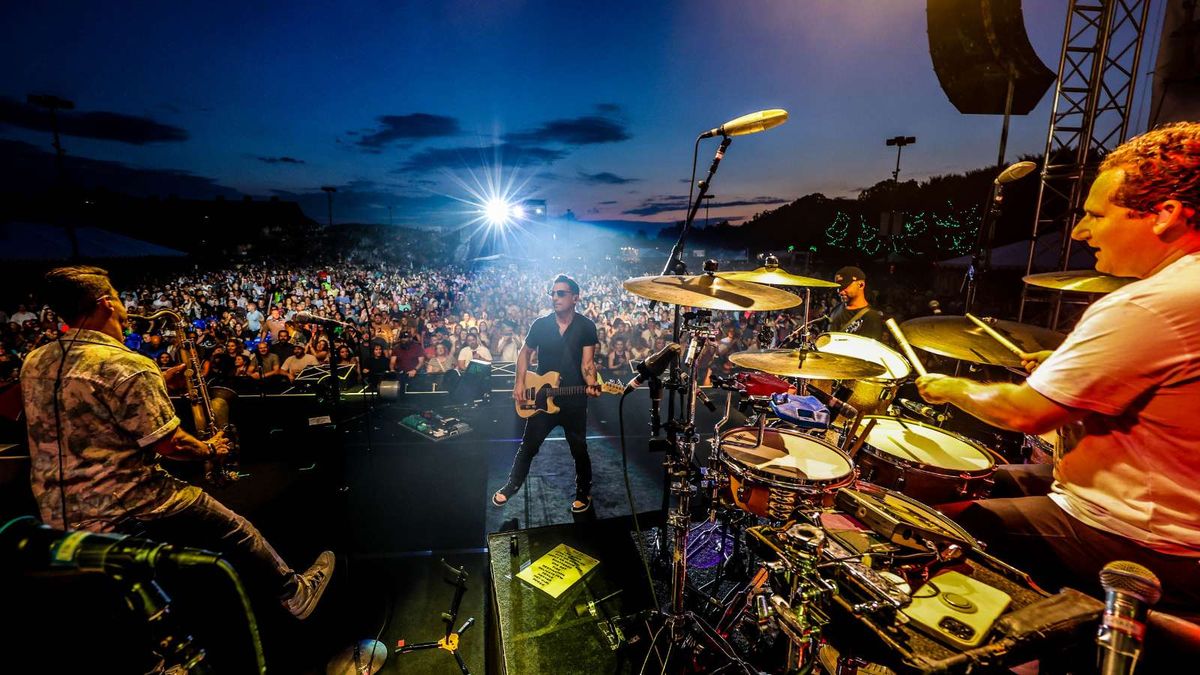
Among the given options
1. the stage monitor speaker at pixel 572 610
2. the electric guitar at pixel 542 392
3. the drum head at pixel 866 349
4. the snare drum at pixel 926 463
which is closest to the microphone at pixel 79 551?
the stage monitor speaker at pixel 572 610

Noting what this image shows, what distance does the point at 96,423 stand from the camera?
205 cm

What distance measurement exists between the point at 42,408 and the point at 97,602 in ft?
3.55

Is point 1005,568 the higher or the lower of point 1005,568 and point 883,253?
the lower

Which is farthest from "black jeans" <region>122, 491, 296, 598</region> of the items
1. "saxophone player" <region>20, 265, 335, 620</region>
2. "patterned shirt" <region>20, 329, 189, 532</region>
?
"patterned shirt" <region>20, 329, 189, 532</region>

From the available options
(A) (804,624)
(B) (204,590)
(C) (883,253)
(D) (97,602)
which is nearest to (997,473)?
(A) (804,624)

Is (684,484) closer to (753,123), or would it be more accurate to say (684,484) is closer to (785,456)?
(785,456)

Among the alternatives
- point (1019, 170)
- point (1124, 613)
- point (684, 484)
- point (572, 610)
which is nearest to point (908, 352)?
point (684, 484)

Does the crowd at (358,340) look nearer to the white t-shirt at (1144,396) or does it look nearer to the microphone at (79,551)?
the white t-shirt at (1144,396)

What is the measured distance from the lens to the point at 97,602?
1.51 metres

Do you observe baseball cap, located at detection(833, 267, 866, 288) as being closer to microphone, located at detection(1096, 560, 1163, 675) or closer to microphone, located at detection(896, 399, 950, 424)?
microphone, located at detection(896, 399, 950, 424)

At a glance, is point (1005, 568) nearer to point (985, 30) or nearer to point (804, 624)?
point (804, 624)

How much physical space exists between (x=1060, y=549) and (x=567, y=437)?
3116mm

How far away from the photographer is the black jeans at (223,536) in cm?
227

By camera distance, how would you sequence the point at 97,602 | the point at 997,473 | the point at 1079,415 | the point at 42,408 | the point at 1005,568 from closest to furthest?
the point at 1079,415, the point at 97,602, the point at 1005,568, the point at 42,408, the point at 997,473
